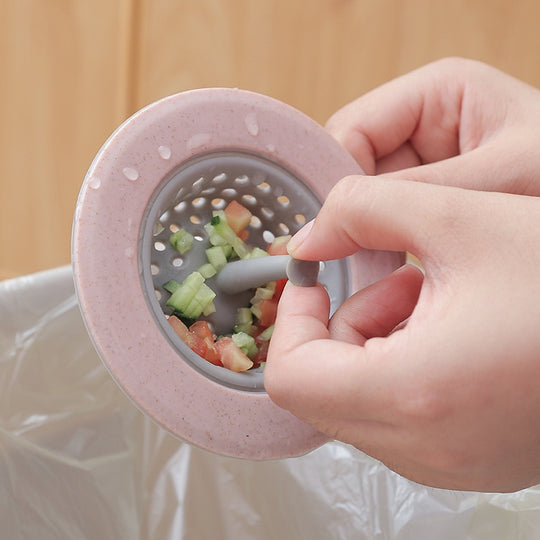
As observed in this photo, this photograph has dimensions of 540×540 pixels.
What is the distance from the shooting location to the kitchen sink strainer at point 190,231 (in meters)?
0.39

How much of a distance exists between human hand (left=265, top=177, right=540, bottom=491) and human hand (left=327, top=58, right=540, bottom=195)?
0.20 metres

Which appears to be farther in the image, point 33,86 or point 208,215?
point 33,86

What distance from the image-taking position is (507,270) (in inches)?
12.6

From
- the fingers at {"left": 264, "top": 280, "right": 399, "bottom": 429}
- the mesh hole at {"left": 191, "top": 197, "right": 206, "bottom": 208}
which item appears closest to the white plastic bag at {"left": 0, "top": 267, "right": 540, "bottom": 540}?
the mesh hole at {"left": 191, "top": 197, "right": 206, "bottom": 208}

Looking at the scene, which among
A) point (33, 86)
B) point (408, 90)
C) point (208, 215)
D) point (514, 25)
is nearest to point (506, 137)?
point (408, 90)

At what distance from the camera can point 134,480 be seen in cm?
66

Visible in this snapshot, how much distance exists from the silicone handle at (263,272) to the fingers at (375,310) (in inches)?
0.9

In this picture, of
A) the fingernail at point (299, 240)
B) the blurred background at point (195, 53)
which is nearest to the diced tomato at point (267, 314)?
the fingernail at point (299, 240)

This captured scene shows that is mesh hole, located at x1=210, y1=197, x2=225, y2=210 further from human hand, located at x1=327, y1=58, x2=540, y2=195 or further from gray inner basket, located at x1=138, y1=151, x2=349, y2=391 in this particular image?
human hand, located at x1=327, y1=58, x2=540, y2=195

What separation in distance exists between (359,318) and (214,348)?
0.33 feet

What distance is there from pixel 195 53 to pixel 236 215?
1.66 ft

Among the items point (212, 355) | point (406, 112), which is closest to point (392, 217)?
point (212, 355)

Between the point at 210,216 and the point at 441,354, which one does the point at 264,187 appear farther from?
the point at 441,354

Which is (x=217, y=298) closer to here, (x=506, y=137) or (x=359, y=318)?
(x=359, y=318)
